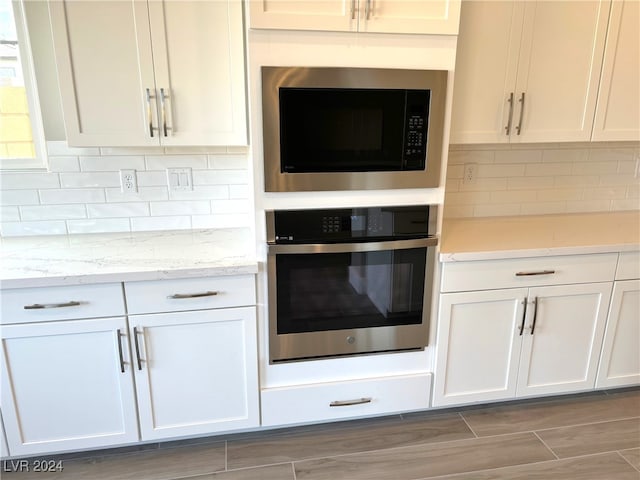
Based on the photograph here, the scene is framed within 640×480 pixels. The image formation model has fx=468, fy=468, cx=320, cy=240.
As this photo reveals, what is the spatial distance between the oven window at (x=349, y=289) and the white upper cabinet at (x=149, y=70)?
0.69 m

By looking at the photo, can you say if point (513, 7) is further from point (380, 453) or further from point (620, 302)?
point (380, 453)

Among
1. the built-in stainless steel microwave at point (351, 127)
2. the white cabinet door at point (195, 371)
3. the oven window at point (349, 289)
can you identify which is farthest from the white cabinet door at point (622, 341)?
the white cabinet door at point (195, 371)

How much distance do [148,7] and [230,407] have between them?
1.68 meters

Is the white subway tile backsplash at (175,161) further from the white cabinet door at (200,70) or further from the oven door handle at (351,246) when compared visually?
the oven door handle at (351,246)

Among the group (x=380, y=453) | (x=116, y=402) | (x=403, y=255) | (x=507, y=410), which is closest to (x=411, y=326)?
(x=403, y=255)

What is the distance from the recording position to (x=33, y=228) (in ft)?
7.34

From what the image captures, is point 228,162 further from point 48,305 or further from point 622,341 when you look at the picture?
point 622,341

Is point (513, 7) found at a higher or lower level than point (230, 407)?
higher

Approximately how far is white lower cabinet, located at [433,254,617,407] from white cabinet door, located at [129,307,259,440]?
0.88m

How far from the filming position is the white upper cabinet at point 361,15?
5.48ft

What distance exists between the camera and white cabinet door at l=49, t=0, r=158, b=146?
70.9 inches

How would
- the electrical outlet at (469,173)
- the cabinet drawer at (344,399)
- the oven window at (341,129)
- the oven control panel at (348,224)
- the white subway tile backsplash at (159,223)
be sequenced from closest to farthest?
the oven window at (341,129)
the oven control panel at (348,224)
the cabinet drawer at (344,399)
the white subway tile backsplash at (159,223)
the electrical outlet at (469,173)

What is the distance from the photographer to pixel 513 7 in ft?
6.79

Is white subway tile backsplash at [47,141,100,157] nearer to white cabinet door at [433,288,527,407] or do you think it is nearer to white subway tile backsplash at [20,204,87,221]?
white subway tile backsplash at [20,204,87,221]
